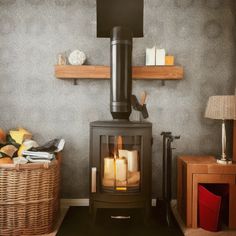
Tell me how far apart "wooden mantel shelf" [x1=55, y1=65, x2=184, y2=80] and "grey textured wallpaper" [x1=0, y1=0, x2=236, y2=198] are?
0.19 metres

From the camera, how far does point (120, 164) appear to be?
7.59 feet

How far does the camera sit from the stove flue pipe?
7.78 feet

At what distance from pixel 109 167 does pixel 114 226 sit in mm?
464

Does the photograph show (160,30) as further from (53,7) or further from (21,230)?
(21,230)

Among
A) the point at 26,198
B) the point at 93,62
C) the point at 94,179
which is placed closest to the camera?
the point at 26,198

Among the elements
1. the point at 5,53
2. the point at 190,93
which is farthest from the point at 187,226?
the point at 5,53

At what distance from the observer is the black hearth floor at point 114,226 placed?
2248 millimetres

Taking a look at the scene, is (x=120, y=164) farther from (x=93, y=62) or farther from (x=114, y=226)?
(x=93, y=62)

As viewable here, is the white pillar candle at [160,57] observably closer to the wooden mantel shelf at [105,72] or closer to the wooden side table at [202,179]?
the wooden mantel shelf at [105,72]

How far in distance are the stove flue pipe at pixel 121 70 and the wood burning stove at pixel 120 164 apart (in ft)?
0.52

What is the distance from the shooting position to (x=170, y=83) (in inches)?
112

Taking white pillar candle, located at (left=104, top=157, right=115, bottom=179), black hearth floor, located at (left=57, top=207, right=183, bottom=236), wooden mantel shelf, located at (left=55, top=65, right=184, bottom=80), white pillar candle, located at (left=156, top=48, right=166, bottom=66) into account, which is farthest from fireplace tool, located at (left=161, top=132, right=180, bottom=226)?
white pillar candle, located at (left=156, top=48, right=166, bottom=66)

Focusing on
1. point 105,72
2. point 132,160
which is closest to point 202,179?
point 132,160

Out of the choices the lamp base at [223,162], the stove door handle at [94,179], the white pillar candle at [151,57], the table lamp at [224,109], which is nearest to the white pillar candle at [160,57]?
Answer: the white pillar candle at [151,57]
